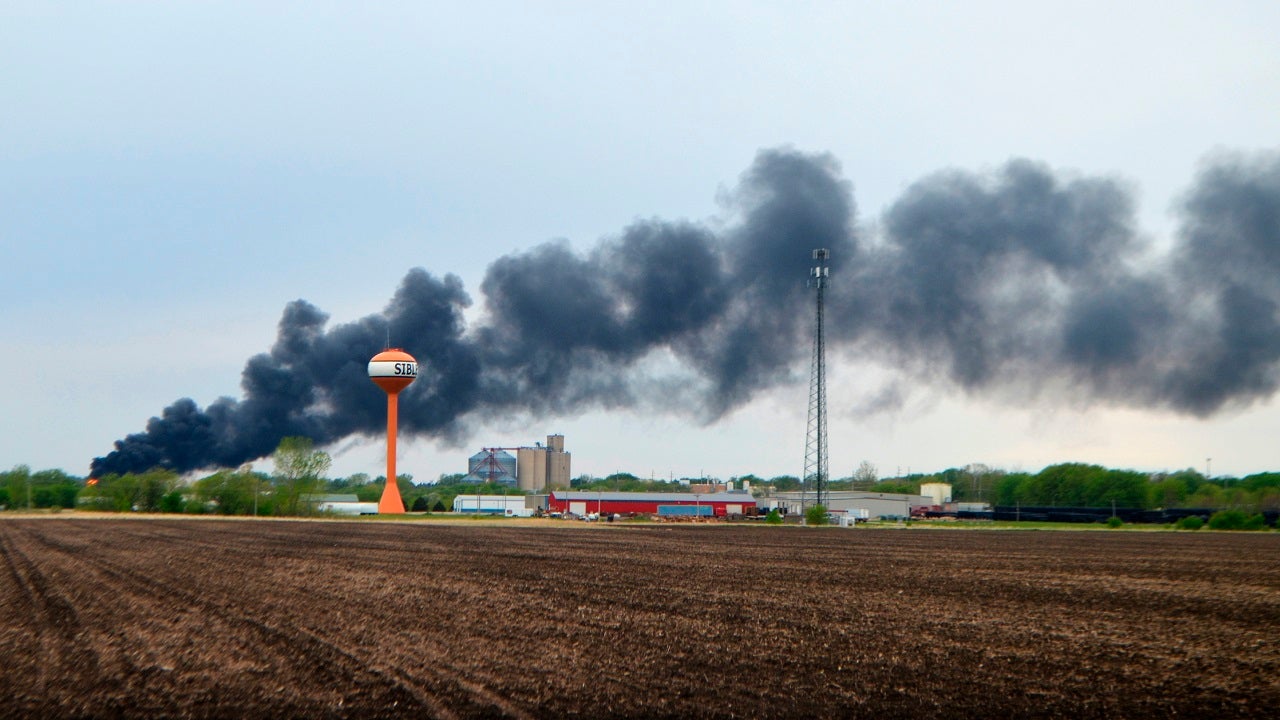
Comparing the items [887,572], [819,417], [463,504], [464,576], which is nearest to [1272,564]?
[887,572]

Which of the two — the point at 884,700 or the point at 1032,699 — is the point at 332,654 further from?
the point at 1032,699

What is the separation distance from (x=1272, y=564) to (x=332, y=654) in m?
37.2

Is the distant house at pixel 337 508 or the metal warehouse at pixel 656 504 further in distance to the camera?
the metal warehouse at pixel 656 504

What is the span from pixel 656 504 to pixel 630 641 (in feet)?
437

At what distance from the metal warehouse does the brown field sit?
111 metres

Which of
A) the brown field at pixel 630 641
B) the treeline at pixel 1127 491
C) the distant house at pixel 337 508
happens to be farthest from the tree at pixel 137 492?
the treeline at pixel 1127 491

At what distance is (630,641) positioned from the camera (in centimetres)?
1744

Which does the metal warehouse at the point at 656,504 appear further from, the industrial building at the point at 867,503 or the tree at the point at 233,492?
the tree at the point at 233,492

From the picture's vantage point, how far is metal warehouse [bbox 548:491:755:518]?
14575 centimetres

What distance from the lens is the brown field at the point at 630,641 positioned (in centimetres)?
1287

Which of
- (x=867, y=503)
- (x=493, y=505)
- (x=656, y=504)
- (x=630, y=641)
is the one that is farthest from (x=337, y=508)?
(x=630, y=641)

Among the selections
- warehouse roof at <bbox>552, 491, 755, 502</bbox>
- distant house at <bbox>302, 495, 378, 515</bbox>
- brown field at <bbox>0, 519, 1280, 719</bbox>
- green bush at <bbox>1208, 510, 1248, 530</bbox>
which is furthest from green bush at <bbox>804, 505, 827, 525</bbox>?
brown field at <bbox>0, 519, 1280, 719</bbox>

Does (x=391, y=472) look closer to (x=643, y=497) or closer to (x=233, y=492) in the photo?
(x=233, y=492)

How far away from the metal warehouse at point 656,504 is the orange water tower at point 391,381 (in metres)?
31.3
